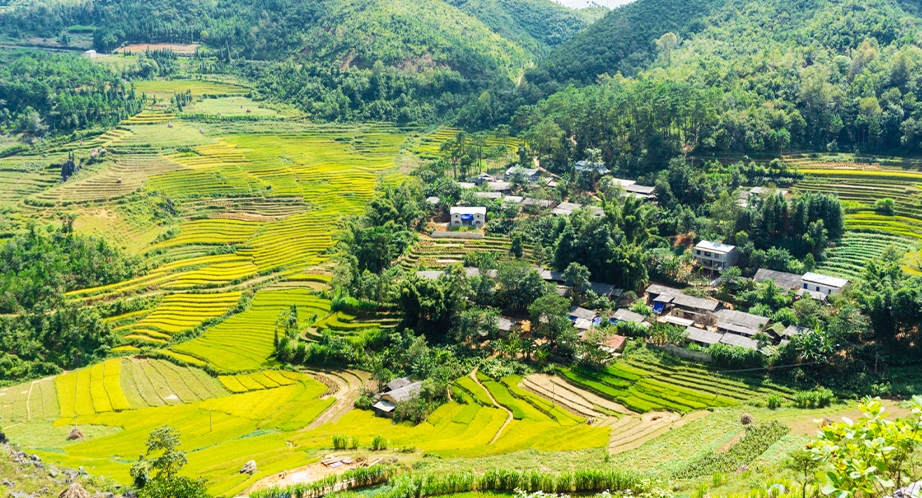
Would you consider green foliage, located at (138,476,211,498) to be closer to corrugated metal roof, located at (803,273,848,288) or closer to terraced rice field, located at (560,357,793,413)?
terraced rice field, located at (560,357,793,413)

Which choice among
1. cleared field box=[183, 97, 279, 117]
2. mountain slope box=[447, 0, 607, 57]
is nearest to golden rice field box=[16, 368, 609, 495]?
cleared field box=[183, 97, 279, 117]

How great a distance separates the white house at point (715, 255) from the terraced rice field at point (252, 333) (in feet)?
76.5

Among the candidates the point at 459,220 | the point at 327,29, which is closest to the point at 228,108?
the point at 327,29

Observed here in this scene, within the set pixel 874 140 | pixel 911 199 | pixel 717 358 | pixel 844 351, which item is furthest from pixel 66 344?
pixel 874 140

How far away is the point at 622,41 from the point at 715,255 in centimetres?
5276

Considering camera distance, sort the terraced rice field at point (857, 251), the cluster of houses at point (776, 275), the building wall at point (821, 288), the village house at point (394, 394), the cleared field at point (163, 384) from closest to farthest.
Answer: the village house at point (394, 394) → the cleared field at point (163, 384) → the building wall at point (821, 288) → the cluster of houses at point (776, 275) → the terraced rice field at point (857, 251)

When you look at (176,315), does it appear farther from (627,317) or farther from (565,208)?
(627,317)

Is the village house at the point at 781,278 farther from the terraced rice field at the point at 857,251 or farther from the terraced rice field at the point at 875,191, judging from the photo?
the terraced rice field at the point at 875,191

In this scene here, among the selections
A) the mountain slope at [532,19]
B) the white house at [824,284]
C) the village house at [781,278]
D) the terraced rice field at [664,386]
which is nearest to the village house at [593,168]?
the village house at [781,278]

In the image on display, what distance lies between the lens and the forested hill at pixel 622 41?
86.6 meters

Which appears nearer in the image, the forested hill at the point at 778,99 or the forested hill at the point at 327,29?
the forested hill at the point at 778,99

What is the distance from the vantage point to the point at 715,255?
45062 mm

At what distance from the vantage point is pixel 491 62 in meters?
101

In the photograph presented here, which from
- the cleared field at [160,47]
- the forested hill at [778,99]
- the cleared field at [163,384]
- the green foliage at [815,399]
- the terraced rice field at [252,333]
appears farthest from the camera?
the cleared field at [160,47]
